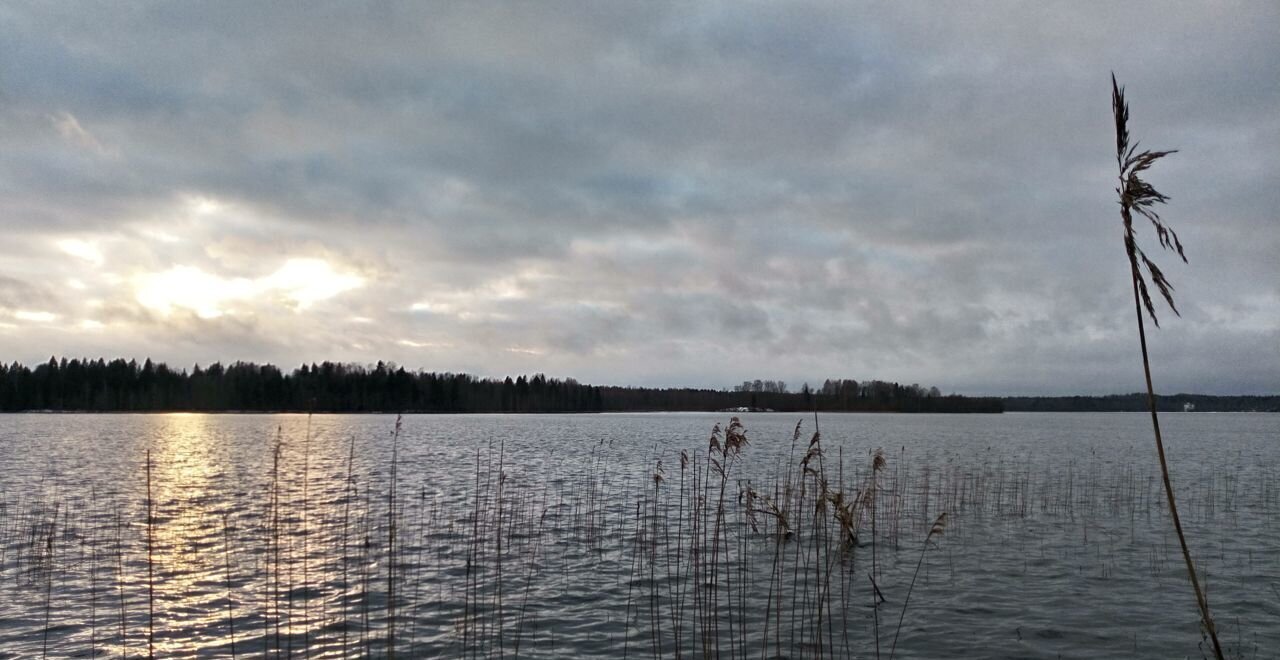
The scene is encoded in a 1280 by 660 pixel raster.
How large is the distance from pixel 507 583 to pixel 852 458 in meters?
30.7

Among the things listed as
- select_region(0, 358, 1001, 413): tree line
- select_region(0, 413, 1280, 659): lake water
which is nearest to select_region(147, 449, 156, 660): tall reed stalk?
select_region(0, 413, 1280, 659): lake water

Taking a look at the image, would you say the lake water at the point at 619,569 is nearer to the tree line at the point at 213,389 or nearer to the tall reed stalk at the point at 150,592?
the tall reed stalk at the point at 150,592

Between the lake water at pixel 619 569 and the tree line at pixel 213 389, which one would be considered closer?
the lake water at pixel 619 569

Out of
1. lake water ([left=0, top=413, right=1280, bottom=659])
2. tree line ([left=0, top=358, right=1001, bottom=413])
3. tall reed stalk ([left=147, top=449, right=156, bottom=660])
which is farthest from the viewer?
tree line ([left=0, top=358, right=1001, bottom=413])

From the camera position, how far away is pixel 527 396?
193 m

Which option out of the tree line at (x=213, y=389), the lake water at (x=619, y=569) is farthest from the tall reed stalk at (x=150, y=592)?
the tree line at (x=213, y=389)

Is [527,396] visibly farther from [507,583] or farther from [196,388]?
[507,583]

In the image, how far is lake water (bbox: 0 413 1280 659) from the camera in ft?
36.0

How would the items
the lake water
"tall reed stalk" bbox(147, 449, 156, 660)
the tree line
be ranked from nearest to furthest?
"tall reed stalk" bbox(147, 449, 156, 660) < the lake water < the tree line

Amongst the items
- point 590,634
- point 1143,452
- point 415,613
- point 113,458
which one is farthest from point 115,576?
point 1143,452

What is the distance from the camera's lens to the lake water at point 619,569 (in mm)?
10969

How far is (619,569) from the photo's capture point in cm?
1550

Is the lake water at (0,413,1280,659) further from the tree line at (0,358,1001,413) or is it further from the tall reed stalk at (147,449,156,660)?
the tree line at (0,358,1001,413)

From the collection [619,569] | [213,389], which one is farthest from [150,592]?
[213,389]
